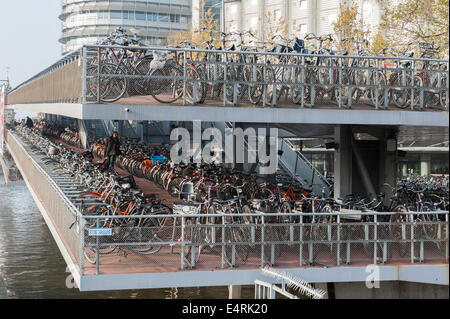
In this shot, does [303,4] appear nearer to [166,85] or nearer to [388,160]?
[388,160]

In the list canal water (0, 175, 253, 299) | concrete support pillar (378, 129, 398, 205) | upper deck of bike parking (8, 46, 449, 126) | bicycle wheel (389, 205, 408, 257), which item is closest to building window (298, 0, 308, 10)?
canal water (0, 175, 253, 299)

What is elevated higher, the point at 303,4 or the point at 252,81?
the point at 303,4

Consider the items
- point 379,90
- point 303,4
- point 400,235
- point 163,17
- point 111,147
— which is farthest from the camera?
point 163,17

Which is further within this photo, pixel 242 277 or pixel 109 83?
pixel 109 83

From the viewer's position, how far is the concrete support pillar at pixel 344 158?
1597 cm

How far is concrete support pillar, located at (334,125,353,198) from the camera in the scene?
1597 cm

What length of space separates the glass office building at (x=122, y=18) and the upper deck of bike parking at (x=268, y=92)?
7913cm

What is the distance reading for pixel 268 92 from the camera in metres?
13.9

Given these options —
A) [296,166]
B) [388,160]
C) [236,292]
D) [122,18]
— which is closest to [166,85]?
[236,292]

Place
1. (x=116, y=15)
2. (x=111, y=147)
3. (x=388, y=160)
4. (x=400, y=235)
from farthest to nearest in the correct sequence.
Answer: (x=116, y=15), (x=111, y=147), (x=388, y=160), (x=400, y=235)

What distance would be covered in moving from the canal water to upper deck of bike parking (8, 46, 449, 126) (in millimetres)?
3864

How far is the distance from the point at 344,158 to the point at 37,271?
38.8 feet

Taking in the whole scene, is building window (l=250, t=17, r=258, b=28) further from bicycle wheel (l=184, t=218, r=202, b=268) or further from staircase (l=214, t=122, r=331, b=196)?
bicycle wheel (l=184, t=218, r=202, b=268)
